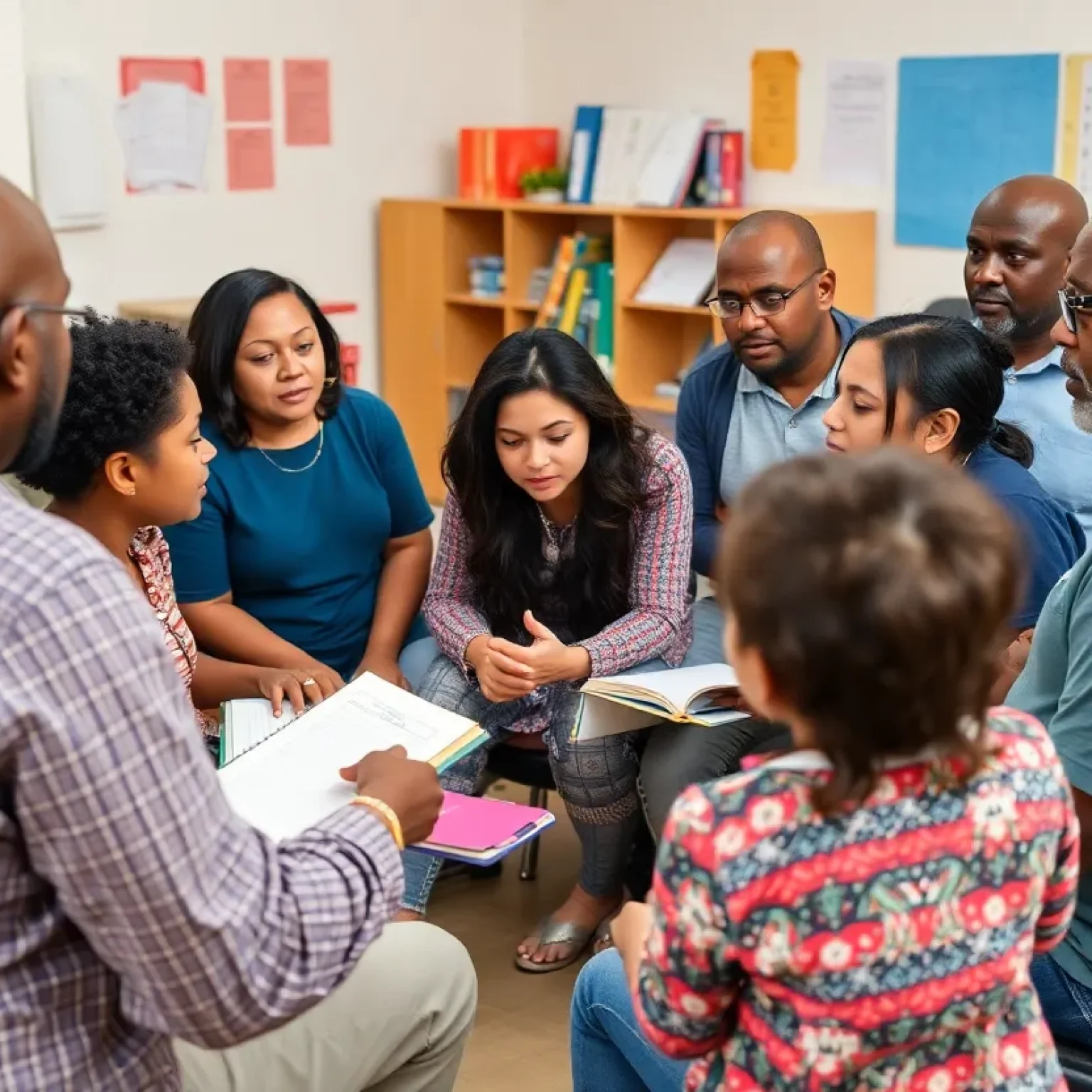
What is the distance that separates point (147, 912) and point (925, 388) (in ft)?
5.07

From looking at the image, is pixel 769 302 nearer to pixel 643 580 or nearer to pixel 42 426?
pixel 643 580

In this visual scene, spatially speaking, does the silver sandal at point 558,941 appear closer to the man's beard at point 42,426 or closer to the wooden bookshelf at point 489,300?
the man's beard at point 42,426

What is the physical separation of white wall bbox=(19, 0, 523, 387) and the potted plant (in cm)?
50

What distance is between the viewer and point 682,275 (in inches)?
193

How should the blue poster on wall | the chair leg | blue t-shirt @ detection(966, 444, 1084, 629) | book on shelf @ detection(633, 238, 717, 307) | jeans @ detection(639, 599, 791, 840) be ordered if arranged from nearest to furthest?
blue t-shirt @ detection(966, 444, 1084, 629) < jeans @ detection(639, 599, 791, 840) < the chair leg < the blue poster on wall < book on shelf @ detection(633, 238, 717, 307)

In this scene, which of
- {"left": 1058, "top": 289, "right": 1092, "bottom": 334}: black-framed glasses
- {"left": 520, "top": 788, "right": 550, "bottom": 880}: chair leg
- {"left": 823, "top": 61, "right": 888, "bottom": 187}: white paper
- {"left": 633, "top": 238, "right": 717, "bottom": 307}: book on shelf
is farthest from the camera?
{"left": 633, "top": 238, "right": 717, "bottom": 307}: book on shelf

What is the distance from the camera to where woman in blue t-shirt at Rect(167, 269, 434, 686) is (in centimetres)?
262

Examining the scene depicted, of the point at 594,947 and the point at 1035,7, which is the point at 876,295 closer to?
the point at 1035,7

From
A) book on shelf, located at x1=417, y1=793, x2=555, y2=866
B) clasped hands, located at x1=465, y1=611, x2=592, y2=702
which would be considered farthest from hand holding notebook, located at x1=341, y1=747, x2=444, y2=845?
clasped hands, located at x1=465, y1=611, x2=592, y2=702

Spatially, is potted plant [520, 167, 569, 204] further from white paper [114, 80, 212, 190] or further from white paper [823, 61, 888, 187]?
white paper [114, 80, 212, 190]

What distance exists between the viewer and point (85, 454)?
207 centimetres

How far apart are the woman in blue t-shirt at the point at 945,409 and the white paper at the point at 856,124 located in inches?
94.2

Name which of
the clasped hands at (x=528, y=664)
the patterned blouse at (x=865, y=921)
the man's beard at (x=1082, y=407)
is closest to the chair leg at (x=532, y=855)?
the clasped hands at (x=528, y=664)

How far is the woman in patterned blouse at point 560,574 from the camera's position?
2.56 m
